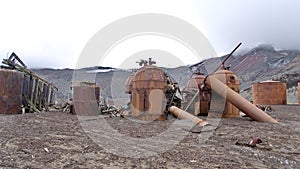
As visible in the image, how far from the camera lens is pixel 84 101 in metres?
11.7

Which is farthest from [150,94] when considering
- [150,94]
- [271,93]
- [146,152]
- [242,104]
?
[271,93]

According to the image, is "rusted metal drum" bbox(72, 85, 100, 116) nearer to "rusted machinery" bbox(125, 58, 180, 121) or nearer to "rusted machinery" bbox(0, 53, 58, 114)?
"rusted machinery" bbox(0, 53, 58, 114)

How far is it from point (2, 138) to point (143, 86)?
221 inches

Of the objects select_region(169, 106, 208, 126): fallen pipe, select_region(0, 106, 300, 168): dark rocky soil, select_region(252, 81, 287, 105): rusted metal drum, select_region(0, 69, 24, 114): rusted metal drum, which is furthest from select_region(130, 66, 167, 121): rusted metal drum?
select_region(252, 81, 287, 105): rusted metal drum

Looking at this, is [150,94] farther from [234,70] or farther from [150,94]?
[234,70]

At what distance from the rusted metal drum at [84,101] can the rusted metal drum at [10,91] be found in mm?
2457

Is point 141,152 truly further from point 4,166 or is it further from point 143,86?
point 143,86

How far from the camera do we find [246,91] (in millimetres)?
25172

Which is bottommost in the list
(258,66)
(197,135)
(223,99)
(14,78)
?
(197,135)

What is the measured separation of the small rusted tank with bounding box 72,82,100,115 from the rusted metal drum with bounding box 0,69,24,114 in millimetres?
2458

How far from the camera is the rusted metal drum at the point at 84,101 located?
11570 millimetres

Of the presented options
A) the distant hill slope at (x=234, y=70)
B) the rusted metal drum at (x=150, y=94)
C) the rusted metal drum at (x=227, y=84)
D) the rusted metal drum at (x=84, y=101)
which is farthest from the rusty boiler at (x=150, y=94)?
the distant hill slope at (x=234, y=70)

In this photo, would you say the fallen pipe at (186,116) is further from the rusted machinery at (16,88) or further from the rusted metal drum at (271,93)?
the rusted metal drum at (271,93)

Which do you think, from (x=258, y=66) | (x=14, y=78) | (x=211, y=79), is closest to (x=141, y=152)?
(x=211, y=79)
